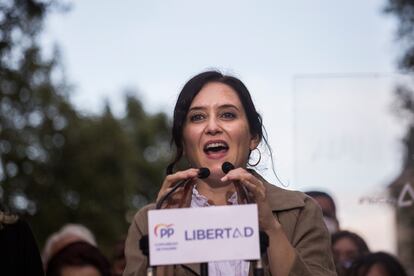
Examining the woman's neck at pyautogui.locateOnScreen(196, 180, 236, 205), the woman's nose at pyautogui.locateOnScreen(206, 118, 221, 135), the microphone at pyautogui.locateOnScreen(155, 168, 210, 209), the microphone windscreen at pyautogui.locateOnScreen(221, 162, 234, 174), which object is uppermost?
the woman's nose at pyautogui.locateOnScreen(206, 118, 221, 135)

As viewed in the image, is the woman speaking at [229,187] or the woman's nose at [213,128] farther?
the woman's nose at [213,128]

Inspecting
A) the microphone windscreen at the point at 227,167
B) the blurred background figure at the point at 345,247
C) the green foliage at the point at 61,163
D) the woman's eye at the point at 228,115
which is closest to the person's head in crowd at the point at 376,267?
the blurred background figure at the point at 345,247

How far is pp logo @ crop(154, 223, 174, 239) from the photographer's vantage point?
337cm

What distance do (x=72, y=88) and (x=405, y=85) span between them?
18.7 metres

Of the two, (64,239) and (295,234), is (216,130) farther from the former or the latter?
(64,239)

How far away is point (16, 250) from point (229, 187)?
47.5 inches

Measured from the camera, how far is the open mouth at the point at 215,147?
4.01 m

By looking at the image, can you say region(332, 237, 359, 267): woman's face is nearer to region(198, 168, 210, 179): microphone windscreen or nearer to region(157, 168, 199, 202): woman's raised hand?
region(198, 168, 210, 179): microphone windscreen

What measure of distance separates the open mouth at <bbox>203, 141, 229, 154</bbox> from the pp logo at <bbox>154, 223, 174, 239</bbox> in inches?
27.6

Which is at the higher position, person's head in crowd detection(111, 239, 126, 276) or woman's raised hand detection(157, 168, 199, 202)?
woman's raised hand detection(157, 168, 199, 202)

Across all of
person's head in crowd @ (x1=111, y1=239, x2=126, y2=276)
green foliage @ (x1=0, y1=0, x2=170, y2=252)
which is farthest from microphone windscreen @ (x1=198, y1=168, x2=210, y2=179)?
green foliage @ (x1=0, y1=0, x2=170, y2=252)

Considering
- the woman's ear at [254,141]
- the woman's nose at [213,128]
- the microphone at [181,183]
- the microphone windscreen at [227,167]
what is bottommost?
the microphone at [181,183]

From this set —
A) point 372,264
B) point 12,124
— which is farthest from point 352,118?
point 12,124

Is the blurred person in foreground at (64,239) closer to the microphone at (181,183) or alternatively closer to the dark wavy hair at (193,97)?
the dark wavy hair at (193,97)
